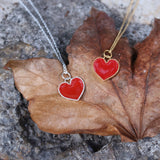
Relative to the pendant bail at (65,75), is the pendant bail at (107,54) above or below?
above

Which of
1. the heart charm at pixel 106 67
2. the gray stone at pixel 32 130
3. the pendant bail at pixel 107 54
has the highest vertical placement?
the pendant bail at pixel 107 54

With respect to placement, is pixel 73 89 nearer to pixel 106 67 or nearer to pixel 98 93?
pixel 98 93

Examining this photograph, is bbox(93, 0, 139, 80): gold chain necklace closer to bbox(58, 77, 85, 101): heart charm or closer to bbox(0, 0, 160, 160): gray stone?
bbox(58, 77, 85, 101): heart charm

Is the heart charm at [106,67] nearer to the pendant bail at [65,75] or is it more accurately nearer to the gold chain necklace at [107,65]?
the gold chain necklace at [107,65]

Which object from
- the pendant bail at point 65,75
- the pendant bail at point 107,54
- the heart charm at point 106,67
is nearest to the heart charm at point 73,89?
the pendant bail at point 65,75

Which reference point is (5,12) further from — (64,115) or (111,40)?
(64,115)

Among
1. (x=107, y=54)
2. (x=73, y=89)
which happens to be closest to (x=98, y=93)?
(x=73, y=89)

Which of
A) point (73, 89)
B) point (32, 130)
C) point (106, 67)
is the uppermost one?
point (106, 67)
